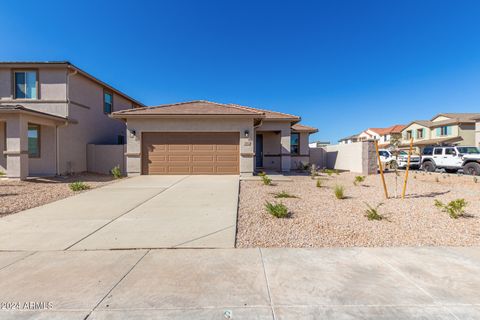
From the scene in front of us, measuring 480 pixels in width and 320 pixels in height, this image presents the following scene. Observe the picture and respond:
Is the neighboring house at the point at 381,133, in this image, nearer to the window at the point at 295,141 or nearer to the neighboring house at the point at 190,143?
the window at the point at 295,141

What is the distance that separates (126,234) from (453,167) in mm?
19863

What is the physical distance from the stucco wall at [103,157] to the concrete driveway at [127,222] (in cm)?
733

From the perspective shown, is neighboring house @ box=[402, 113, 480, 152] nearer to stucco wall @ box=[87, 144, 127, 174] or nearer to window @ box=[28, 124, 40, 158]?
stucco wall @ box=[87, 144, 127, 174]

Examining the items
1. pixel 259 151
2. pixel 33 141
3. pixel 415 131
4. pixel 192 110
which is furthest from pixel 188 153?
pixel 415 131

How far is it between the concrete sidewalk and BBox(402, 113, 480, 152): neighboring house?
27946 millimetres

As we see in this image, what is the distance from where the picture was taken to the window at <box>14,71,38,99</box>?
13.5 metres

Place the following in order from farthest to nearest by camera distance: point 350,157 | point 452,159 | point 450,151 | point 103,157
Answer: point 350,157 → point 450,151 → point 452,159 → point 103,157

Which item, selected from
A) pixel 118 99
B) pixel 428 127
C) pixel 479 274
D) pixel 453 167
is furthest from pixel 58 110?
pixel 428 127

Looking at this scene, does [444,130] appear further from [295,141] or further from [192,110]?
[192,110]

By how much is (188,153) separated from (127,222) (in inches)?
323

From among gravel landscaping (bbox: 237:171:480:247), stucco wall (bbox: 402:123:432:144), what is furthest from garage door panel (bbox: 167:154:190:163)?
stucco wall (bbox: 402:123:432:144)

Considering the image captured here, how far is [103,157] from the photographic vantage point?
15.8 m

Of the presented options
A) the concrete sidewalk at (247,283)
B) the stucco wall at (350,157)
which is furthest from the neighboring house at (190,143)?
the concrete sidewalk at (247,283)

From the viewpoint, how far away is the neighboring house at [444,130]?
30.3 m
